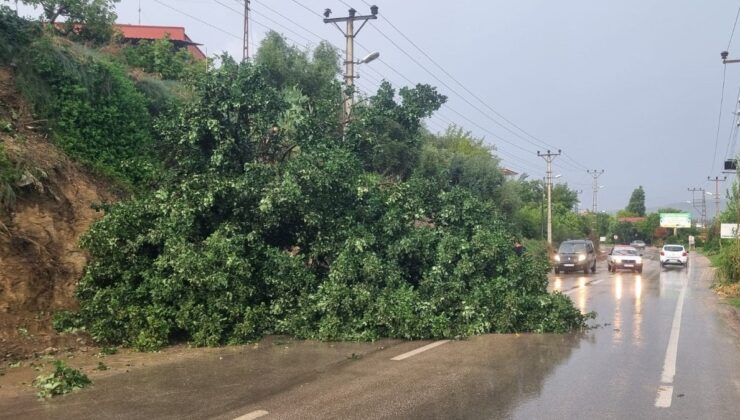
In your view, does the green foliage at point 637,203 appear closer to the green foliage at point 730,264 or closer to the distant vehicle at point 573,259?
the distant vehicle at point 573,259

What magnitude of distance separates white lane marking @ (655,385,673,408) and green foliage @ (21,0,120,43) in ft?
60.9

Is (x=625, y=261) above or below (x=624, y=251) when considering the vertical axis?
below

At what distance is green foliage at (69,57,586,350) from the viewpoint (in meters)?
10.6

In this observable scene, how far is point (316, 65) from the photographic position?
82.1 feet

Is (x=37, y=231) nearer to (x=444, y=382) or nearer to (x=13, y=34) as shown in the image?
(x=13, y=34)

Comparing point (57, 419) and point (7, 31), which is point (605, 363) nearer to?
point (57, 419)

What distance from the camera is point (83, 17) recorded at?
65.2 ft

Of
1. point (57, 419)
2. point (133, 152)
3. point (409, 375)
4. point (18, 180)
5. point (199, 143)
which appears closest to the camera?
point (57, 419)

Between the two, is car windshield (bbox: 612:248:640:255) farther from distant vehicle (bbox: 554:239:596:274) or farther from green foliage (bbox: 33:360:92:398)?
green foliage (bbox: 33:360:92:398)

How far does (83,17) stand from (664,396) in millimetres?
19371

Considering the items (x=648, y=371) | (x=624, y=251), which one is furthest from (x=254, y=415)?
(x=624, y=251)

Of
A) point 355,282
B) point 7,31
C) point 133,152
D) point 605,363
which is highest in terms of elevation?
point 7,31

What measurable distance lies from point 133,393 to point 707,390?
6846mm

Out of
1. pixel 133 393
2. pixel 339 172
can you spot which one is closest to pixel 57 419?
pixel 133 393
